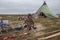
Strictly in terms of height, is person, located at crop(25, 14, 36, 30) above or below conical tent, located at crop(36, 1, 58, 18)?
below

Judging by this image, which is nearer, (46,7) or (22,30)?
(22,30)

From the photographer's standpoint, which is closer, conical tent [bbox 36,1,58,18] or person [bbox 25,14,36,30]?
person [bbox 25,14,36,30]

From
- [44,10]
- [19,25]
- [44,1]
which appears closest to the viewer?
[19,25]

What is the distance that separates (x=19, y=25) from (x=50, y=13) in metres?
3.51

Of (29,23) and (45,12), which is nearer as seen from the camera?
(29,23)

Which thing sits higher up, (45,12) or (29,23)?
(45,12)

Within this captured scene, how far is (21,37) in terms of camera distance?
662cm

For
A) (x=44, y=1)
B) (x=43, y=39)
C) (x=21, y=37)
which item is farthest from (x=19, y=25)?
(x=44, y=1)

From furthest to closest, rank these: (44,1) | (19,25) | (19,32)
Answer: (44,1)
(19,25)
(19,32)

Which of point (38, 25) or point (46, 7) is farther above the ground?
point (46, 7)

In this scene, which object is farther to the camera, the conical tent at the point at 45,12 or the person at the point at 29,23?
the conical tent at the point at 45,12

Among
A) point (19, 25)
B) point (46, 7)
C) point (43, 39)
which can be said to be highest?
point (46, 7)

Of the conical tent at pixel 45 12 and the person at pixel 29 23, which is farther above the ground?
the conical tent at pixel 45 12

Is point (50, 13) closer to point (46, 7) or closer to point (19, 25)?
point (46, 7)
